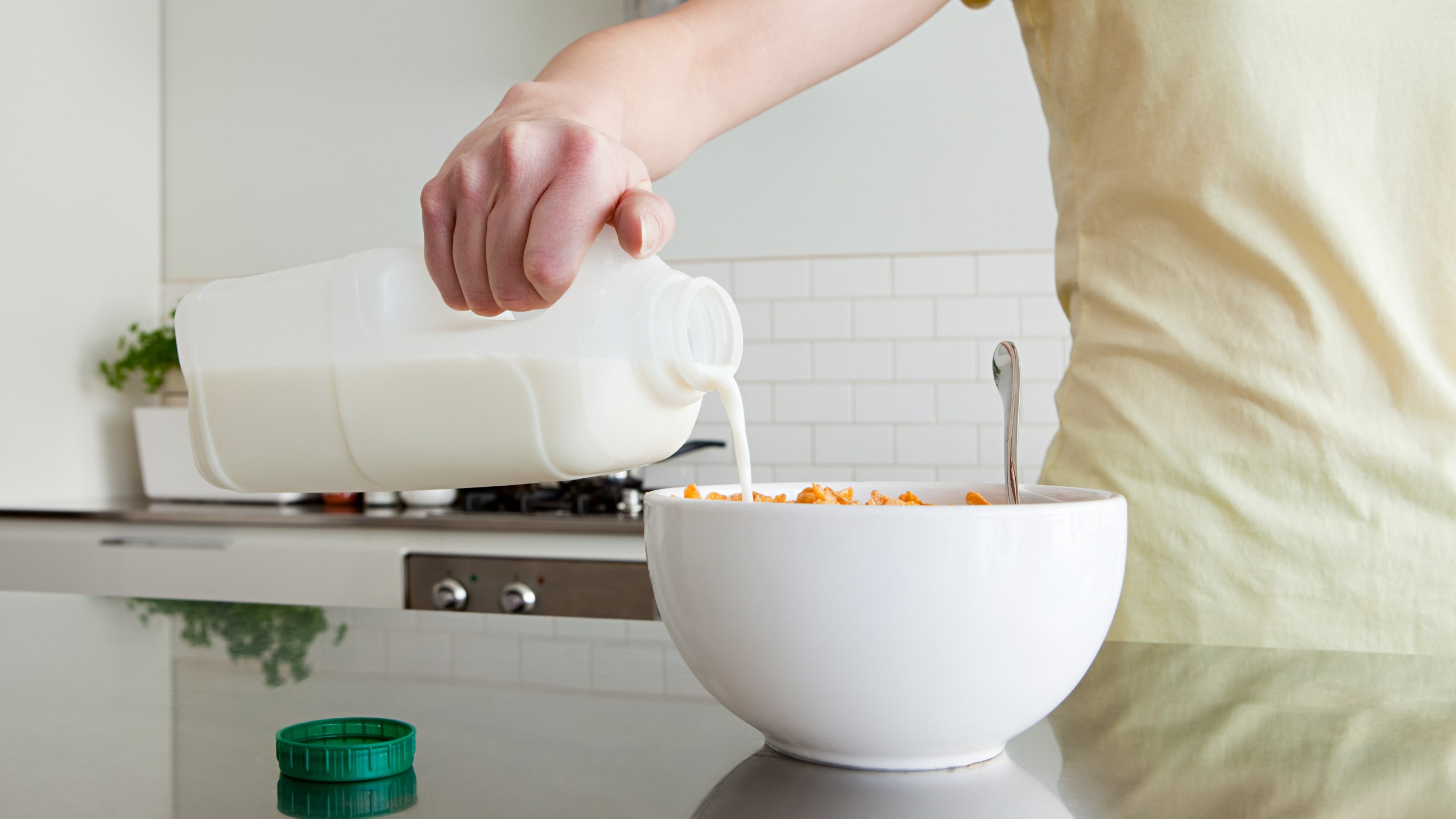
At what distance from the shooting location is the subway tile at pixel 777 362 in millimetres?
2441

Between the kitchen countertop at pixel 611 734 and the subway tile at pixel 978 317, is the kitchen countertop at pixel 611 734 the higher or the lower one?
the lower one

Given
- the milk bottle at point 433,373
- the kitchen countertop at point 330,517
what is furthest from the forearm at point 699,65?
the kitchen countertop at point 330,517

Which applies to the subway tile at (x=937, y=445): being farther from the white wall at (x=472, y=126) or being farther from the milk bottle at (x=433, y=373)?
the milk bottle at (x=433, y=373)

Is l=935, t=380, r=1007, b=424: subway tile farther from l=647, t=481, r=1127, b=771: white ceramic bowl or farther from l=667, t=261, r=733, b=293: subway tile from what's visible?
l=647, t=481, r=1127, b=771: white ceramic bowl

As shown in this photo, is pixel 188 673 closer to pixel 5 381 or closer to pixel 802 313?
pixel 802 313

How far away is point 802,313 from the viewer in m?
2.44

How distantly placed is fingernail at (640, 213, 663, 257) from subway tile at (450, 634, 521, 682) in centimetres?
24

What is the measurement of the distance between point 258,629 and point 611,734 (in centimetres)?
37

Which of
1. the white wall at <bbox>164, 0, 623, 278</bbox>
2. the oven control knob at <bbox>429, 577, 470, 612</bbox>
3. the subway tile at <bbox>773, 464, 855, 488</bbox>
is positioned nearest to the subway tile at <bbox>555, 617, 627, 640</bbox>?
the oven control knob at <bbox>429, 577, 470, 612</bbox>

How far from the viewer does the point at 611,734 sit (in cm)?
49

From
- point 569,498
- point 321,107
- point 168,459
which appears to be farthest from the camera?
point 321,107

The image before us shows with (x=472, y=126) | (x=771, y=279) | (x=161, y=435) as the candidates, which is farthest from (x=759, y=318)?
(x=161, y=435)

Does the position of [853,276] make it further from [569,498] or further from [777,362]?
[569,498]

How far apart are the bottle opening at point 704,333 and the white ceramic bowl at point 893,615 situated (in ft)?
0.66
